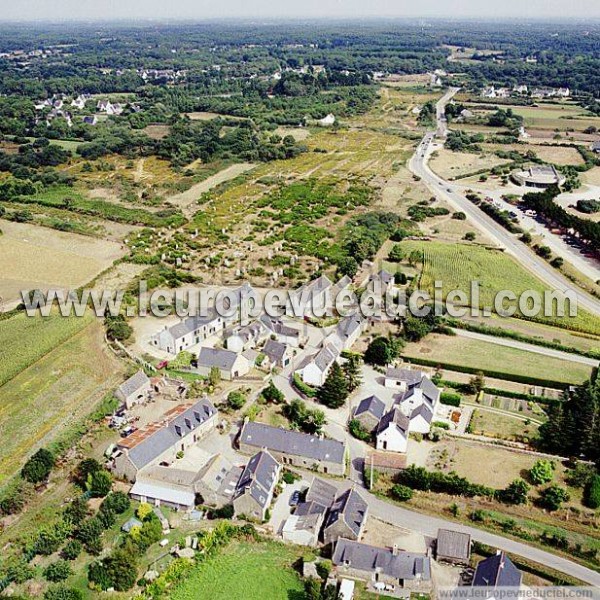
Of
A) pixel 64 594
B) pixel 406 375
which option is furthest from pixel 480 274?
pixel 64 594

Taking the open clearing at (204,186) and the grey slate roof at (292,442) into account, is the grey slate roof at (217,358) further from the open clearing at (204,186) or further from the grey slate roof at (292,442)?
the open clearing at (204,186)

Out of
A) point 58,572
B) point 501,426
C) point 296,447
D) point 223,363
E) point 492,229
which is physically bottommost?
point 501,426

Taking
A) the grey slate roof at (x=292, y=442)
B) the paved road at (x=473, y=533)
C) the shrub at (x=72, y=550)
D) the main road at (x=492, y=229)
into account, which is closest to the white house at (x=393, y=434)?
the grey slate roof at (x=292, y=442)

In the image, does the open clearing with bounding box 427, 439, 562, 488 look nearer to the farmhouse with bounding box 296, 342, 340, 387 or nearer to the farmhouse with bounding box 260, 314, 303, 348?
the farmhouse with bounding box 296, 342, 340, 387

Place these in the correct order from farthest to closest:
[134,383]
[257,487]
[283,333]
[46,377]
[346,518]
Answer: [283,333], [46,377], [134,383], [257,487], [346,518]

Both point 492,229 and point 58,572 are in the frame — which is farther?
point 492,229

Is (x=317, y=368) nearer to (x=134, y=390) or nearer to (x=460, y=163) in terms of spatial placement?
(x=134, y=390)
